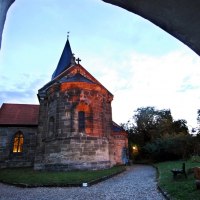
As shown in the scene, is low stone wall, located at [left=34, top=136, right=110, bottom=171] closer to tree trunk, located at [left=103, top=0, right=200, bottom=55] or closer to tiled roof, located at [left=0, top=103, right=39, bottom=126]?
tiled roof, located at [left=0, top=103, right=39, bottom=126]

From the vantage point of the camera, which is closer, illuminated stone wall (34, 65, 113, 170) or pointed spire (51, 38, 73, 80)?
illuminated stone wall (34, 65, 113, 170)

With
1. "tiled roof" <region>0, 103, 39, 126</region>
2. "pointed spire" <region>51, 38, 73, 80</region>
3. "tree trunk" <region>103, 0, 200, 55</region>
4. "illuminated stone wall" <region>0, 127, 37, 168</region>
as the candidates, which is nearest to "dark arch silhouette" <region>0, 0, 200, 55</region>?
"tree trunk" <region>103, 0, 200, 55</region>

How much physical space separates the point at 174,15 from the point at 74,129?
14132mm

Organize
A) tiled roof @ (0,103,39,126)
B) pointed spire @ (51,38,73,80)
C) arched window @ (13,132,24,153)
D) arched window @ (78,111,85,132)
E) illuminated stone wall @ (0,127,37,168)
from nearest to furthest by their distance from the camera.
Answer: arched window @ (78,111,85,132) → illuminated stone wall @ (0,127,37,168) → arched window @ (13,132,24,153) → tiled roof @ (0,103,39,126) → pointed spire @ (51,38,73,80)

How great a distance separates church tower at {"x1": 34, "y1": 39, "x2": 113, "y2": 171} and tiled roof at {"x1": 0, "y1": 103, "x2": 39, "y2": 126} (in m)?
5.56

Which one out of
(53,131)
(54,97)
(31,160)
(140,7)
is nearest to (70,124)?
(53,131)

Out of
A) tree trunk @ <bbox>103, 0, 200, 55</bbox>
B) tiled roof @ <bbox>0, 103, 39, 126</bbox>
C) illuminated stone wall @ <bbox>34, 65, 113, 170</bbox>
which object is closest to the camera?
tree trunk @ <bbox>103, 0, 200, 55</bbox>

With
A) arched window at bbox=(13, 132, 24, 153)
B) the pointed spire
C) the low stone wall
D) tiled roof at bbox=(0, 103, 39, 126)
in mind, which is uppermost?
the pointed spire

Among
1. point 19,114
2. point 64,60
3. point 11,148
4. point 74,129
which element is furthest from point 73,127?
point 64,60

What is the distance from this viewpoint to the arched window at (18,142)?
71.7 ft

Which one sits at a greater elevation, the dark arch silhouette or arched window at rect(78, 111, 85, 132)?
arched window at rect(78, 111, 85, 132)

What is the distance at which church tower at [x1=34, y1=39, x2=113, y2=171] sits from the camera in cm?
1518

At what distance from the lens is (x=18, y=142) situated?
72.7 ft

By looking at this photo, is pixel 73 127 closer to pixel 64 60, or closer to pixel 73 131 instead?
pixel 73 131
